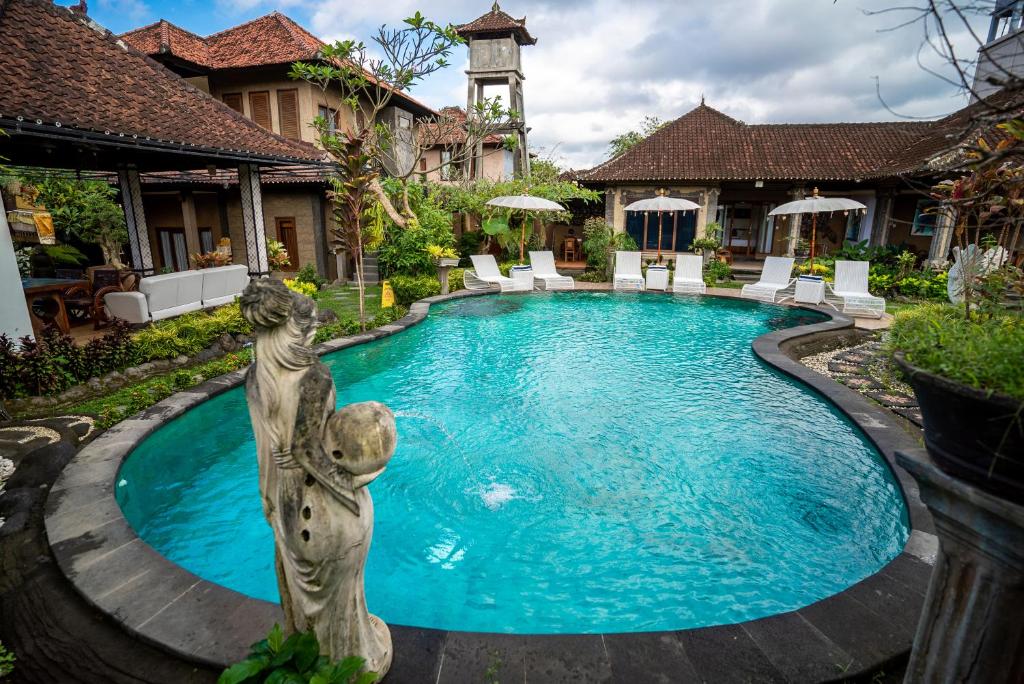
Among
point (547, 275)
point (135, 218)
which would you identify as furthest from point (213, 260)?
point (547, 275)

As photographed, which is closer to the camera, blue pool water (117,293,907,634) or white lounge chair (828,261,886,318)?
blue pool water (117,293,907,634)

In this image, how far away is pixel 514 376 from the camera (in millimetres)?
7770

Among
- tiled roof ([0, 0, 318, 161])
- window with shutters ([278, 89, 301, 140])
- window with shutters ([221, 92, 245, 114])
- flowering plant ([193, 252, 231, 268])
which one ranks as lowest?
flowering plant ([193, 252, 231, 268])

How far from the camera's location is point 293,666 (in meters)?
2.10

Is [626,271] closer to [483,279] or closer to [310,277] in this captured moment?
[483,279]

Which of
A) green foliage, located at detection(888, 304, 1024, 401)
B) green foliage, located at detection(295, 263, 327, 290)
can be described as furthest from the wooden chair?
green foliage, located at detection(888, 304, 1024, 401)

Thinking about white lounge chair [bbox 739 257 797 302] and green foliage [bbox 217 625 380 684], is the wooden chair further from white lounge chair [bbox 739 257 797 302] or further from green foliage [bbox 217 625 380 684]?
green foliage [bbox 217 625 380 684]

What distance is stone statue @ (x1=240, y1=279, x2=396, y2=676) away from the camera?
186 cm

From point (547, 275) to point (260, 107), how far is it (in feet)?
38.3

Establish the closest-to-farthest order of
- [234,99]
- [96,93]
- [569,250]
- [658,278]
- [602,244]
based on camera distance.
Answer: [96,93] < [658,278] < [234,99] < [602,244] < [569,250]

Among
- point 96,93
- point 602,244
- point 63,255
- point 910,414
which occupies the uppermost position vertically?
point 96,93

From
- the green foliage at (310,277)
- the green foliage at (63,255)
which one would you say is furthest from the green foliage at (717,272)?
the green foliage at (63,255)

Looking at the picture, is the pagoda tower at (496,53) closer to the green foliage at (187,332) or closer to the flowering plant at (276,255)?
the flowering plant at (276,255)

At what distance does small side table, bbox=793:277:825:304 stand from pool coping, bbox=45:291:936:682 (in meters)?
9.99
